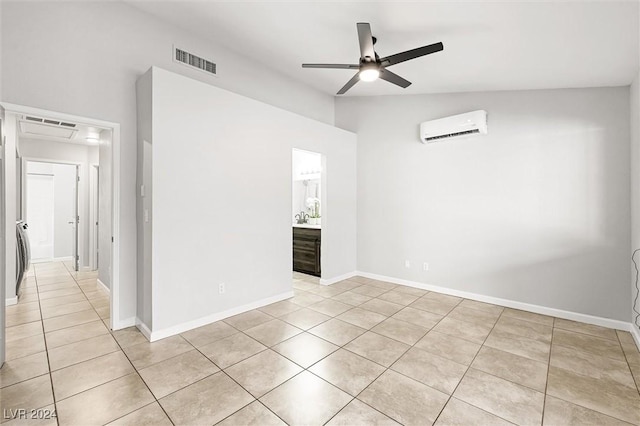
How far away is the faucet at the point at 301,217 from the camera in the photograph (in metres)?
6.33

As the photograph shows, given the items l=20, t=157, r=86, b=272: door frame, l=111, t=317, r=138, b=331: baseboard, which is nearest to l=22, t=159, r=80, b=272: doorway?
l=20, t=157, r=86, b=272: door frame

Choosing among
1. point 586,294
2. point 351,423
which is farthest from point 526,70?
point 351,423

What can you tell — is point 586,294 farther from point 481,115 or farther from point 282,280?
point 282,280

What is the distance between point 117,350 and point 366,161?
14.4 feet

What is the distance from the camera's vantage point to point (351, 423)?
5.59 feet

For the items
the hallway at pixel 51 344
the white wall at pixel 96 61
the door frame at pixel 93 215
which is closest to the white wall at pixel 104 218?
the hallway at pixel 51 344

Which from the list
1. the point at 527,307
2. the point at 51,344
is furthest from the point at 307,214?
the point at 51,344

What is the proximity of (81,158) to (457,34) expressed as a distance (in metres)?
7.23

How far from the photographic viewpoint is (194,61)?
3.55m

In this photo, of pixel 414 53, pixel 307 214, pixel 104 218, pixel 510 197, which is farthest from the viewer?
pixel 307 214

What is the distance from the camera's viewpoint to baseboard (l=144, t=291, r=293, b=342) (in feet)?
9.06

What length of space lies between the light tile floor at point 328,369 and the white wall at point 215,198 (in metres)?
0.38

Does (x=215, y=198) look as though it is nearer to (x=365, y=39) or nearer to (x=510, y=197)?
(x=365, y=39)

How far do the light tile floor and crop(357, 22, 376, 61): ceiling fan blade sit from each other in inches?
109
